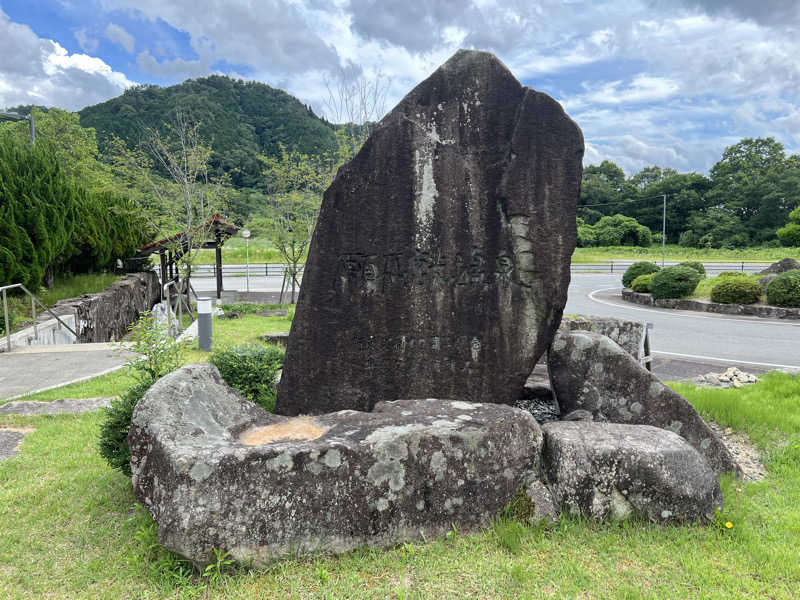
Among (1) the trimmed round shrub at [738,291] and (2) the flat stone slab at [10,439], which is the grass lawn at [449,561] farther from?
(1) the trimmed round shrub at [738,291]

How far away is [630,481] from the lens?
3488 millimetres

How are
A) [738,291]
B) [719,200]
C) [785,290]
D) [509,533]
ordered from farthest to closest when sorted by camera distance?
[719,200]
[738,291]
[785,290]
[509,533]

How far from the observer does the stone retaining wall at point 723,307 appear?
15469 mm

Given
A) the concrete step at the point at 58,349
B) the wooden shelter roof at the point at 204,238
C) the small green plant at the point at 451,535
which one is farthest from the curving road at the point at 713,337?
the wooden shelter roof at the point at 204,238

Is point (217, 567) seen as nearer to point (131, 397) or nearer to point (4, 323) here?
point (131, 397)

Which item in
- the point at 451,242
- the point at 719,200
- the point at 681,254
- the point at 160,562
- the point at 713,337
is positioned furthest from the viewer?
the point at 719,200

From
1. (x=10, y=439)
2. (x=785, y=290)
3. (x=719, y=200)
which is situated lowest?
(x=10, y=439)

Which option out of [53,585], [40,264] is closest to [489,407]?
[53,585]

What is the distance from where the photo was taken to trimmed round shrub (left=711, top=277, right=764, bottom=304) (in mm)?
16562

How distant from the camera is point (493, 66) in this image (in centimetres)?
482

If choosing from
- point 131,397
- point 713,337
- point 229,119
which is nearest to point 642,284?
point 713,337

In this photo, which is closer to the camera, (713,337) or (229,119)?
(713,337)

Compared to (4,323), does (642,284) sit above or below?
above

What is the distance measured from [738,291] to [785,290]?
1236 millimetres
